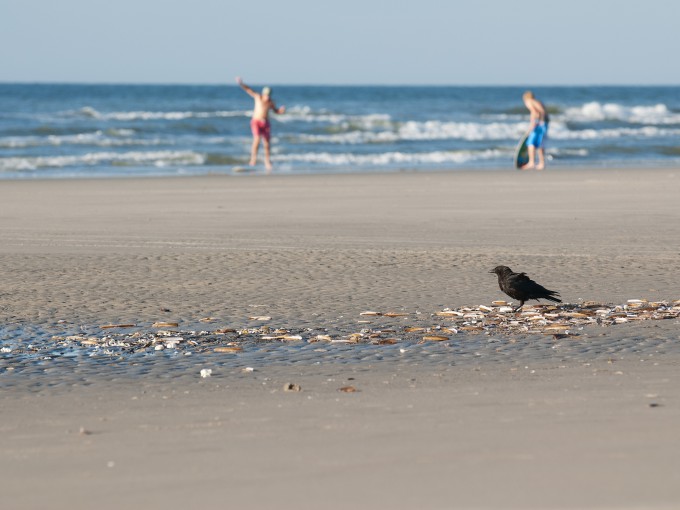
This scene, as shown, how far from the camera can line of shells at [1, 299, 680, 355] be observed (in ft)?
21.1

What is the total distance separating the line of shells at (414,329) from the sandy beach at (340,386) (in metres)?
0.20

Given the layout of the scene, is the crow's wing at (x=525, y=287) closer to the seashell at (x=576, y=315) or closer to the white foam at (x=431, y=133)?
the seashell at (x=576, y=315)

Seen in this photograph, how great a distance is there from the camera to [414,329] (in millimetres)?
6738

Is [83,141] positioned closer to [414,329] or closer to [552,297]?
[552,297]

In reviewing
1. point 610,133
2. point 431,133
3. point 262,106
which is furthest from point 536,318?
point 610,133

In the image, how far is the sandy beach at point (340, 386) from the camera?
11.9 feet

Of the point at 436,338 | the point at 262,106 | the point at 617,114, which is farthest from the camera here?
the point at 617,114

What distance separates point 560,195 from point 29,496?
40.1ft

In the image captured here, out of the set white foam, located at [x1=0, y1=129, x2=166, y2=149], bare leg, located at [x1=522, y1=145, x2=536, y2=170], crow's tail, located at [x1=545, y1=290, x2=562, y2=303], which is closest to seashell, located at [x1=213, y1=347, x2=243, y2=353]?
crow's tail, located at [x1=545, y1=290, x2=562, y2=303]

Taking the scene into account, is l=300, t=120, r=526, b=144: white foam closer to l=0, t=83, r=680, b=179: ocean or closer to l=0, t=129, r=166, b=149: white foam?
l=0, t=83, r=680, b=179: ocean

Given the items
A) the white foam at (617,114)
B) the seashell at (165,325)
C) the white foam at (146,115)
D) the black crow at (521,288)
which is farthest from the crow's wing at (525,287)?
the white foam at (617,114)

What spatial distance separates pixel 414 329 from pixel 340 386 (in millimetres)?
1518

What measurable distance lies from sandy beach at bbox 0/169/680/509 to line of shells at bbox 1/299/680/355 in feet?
0.67

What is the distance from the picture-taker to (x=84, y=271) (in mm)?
9070
